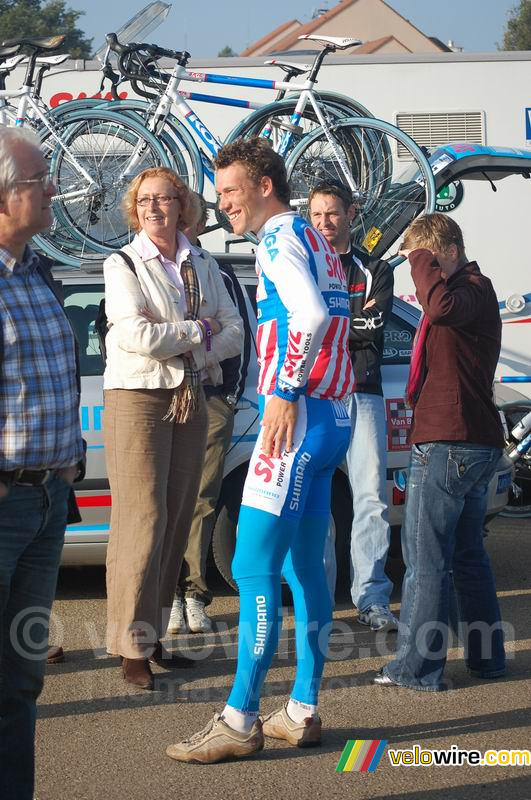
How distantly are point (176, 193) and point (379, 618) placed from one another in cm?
228

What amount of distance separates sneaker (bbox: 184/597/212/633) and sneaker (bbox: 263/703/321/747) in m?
1.45

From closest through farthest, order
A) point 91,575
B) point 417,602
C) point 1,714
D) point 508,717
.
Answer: point 1,714
point 508,717
point 417,602
point 91,575

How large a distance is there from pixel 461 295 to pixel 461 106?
5.58 m

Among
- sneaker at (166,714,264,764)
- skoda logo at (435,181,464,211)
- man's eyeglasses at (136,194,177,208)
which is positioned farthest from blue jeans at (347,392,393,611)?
skoda logo at (435,181,464,211)

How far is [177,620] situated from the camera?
5.60 m

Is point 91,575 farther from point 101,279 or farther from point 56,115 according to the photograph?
point 56,115

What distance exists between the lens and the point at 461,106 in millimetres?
9703

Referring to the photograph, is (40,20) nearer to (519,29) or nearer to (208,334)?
(519,29)

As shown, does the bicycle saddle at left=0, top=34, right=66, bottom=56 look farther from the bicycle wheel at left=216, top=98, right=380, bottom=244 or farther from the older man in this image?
the older man

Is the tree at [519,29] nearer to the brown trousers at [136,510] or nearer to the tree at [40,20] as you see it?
the tree at [40,20]

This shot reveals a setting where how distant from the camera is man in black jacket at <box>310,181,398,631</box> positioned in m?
5.70

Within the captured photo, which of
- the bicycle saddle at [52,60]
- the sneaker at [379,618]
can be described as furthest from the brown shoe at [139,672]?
the bicycle saddle at [52,60]

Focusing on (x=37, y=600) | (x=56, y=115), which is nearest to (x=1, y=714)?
(x=37, y=600)

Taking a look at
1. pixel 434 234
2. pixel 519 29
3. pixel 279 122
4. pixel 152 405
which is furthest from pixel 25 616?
pixel 519 29
